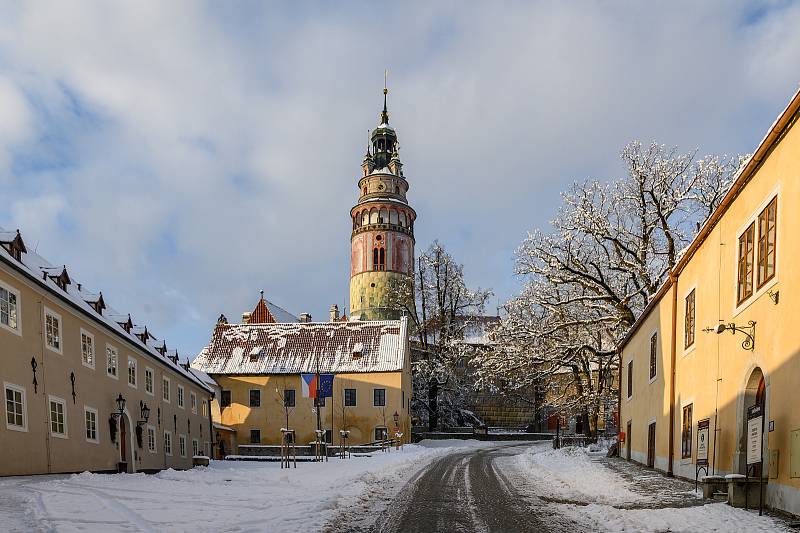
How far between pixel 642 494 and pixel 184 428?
2337cm

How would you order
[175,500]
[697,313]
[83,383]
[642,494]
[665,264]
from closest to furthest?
[175,500] → [642,494] → [697,313] → [83,383] → [665,264]

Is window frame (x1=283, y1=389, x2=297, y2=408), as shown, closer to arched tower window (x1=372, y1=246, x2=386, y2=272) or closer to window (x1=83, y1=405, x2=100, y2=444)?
window (x1=83, y1=405, x2=100, y2=444)

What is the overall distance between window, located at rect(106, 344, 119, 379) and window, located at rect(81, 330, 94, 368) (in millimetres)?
1310

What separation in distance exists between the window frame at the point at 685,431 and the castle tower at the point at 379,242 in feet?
170

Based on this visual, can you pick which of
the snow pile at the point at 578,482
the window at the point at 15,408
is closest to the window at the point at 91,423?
the window at the point at 15,408

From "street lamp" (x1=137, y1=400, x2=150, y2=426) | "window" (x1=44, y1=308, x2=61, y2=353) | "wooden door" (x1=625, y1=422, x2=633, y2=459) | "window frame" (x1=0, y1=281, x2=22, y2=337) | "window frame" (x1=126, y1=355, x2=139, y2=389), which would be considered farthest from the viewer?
"wooden door" (x1=625, y1=422, x2=633, y2=459)

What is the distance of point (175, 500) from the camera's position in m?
11.5

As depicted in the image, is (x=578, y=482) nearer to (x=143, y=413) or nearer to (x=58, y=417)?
(x=58, y=417)

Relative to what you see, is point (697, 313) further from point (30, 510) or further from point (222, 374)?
point (222, 374)

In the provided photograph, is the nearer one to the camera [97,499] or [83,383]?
[97,499]

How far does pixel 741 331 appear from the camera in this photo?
12172 mm

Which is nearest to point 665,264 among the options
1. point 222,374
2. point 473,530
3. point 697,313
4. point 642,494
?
point 697,313

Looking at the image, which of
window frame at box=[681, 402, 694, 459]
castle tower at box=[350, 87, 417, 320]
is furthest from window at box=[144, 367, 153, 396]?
castle tower at box=[350, 87, 417, 320]

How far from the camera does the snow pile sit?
12758mm
